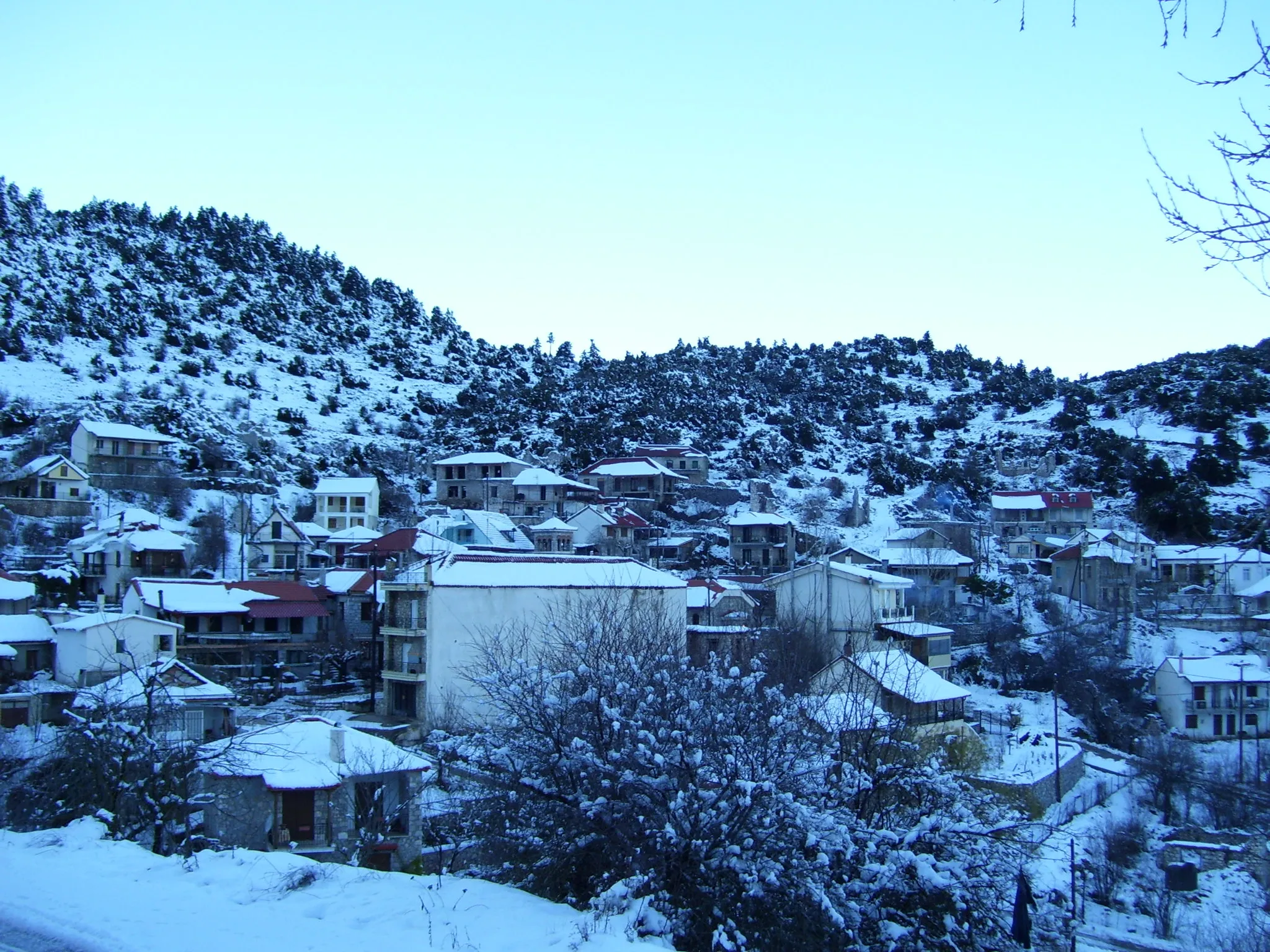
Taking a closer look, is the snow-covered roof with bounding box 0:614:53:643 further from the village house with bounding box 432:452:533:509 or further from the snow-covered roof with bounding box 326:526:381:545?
the village house with bounding box 432:452:533:509

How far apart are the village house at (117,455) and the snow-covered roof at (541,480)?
56.7ft

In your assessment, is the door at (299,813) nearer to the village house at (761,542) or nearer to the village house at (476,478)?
the village house at (761,542)

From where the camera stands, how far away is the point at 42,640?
30.8 m

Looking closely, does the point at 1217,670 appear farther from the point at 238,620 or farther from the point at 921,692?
the point at 238,620

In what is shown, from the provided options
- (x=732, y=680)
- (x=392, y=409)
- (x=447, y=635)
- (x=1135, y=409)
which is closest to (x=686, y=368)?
(x=392, y=409)

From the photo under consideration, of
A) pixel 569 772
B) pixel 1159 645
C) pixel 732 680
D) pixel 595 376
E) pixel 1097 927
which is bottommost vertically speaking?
pixel 1097 927

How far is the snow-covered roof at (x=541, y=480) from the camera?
55406 millimetres

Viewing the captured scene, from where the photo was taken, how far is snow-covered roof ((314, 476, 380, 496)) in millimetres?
51312

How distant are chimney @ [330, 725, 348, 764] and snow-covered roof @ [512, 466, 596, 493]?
36448 mm

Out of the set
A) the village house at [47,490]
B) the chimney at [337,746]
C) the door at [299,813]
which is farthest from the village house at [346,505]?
the door at [299,813]

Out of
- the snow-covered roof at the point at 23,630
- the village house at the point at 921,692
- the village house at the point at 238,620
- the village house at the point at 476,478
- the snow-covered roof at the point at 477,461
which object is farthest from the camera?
the snow-covered roof at the point at 477,461

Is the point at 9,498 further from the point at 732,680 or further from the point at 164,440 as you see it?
the point at 732,680

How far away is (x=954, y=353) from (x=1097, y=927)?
324ft

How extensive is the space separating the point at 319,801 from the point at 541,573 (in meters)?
12.7
